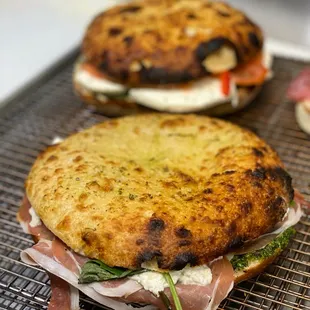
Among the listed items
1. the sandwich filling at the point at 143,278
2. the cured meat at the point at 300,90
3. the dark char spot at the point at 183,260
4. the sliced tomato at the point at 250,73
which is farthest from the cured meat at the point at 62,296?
the cured meat at the point at 300,90

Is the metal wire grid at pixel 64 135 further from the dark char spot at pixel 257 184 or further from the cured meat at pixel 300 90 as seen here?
the dark char spot at pixel 257 184

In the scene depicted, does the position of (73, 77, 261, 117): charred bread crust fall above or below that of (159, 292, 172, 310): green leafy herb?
below

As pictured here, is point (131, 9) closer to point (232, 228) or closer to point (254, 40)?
point (254, 40)

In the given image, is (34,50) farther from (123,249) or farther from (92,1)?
(123,249)

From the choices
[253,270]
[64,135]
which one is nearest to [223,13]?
[64,135]

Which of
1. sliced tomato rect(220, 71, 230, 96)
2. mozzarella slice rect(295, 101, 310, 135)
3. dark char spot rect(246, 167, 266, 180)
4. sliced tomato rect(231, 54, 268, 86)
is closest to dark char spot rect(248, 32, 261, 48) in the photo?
sliced tomato rect(231, 54, 268, 86)

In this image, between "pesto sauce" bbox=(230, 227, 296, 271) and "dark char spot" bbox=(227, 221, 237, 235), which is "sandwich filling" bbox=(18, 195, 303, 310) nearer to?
"pesto sauce" bbox=(230, 227, 296, 271)
